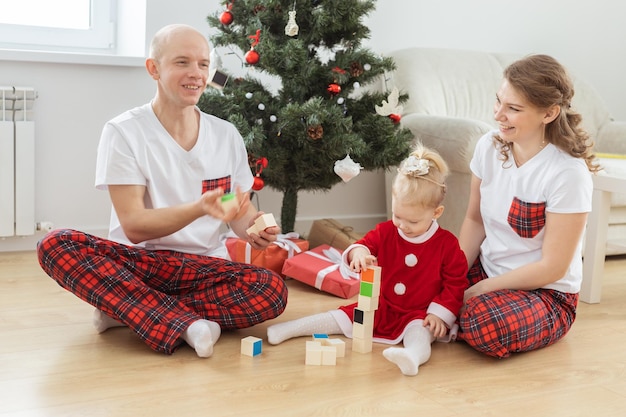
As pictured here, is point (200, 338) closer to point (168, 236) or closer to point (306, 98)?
point (168, 236)

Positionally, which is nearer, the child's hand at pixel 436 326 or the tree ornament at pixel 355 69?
the child's hand at pixel 436 326

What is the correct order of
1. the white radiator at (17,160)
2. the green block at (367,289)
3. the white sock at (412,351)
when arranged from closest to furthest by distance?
1. the white sock at (412,351)
2. the green block at (367,289)
3. the white radiator at (17,160)

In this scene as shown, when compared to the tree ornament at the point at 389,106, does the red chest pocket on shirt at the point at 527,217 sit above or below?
below

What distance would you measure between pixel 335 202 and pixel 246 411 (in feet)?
7.05

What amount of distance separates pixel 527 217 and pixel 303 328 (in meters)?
0.67

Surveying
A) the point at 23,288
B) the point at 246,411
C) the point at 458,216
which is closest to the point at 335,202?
the point at 458,216

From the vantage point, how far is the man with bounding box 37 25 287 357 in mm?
1936

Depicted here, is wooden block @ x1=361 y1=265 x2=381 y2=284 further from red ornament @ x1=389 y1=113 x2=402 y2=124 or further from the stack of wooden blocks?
red ornament @ x1=389 y1=113 x2=402 y2=124

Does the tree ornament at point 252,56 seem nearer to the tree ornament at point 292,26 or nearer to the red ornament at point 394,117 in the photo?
the tree ornament at point 292,26

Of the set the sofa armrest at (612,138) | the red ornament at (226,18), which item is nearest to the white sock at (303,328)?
the red ornament at (226,18)

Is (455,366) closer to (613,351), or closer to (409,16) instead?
(613,351)

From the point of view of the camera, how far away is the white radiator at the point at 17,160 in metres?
2.88

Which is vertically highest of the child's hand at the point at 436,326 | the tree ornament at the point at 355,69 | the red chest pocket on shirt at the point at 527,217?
the tree ornament at the point at 355,69

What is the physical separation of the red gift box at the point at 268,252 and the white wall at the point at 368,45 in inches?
25.8
